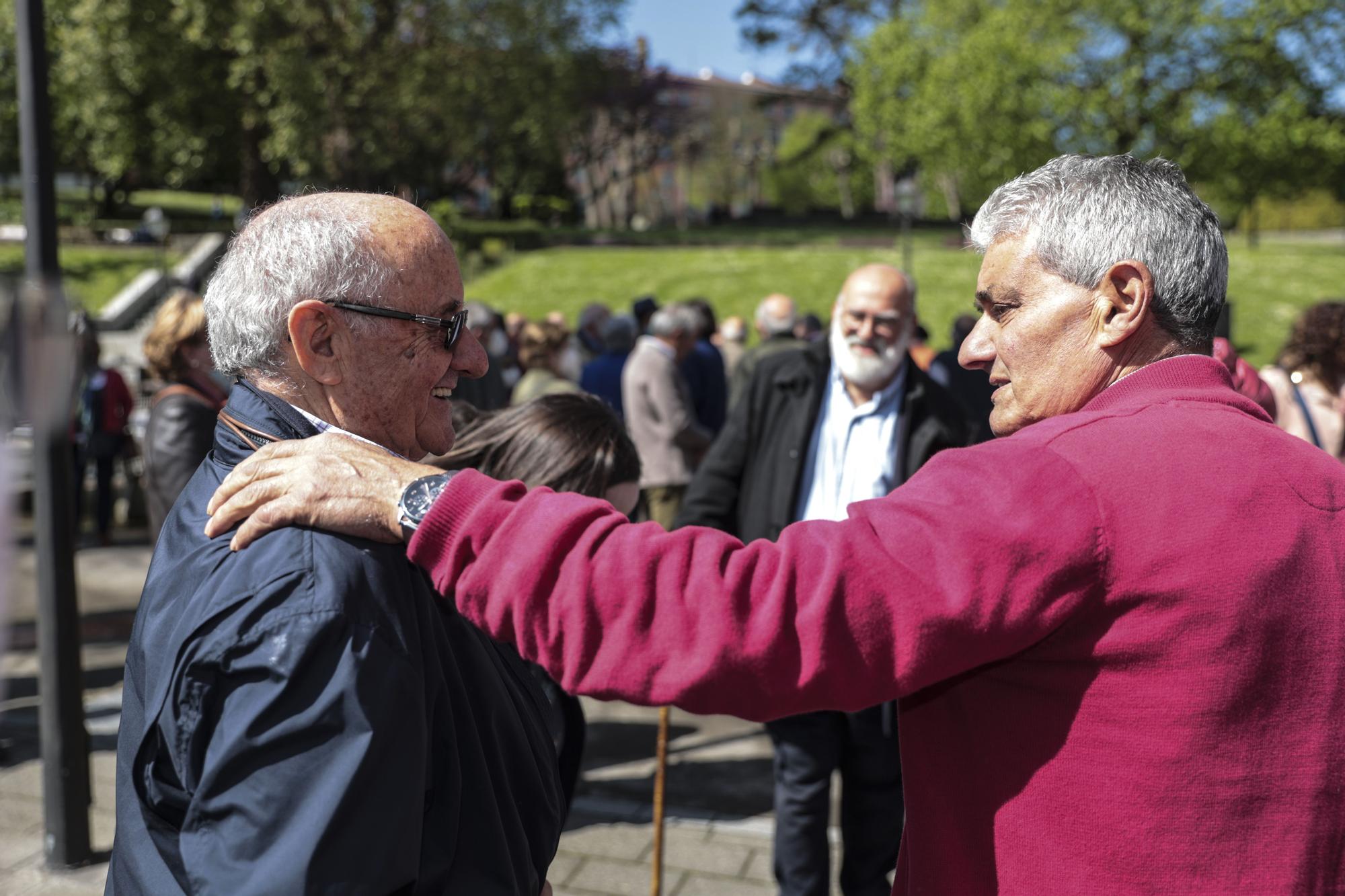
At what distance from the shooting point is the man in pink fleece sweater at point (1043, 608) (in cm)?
142

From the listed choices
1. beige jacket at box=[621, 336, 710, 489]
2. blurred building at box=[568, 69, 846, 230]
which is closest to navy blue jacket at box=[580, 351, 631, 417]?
beige jacket at box=[621, 336, 710, 489]

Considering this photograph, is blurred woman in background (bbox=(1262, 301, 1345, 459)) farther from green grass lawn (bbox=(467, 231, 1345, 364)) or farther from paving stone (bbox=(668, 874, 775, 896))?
green grass lawn (bbox=(467, 231, 1345, 364))

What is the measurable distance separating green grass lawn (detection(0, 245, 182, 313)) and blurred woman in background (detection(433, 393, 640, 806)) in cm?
2824

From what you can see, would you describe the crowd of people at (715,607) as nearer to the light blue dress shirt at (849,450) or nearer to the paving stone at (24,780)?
the light blue dress shirt at (849,450)

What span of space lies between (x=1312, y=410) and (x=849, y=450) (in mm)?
2146

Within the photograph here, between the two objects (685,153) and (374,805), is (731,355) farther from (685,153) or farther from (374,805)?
(685,153)

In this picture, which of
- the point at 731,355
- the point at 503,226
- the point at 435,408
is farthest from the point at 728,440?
the point at 503,226

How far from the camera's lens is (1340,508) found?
157 cm

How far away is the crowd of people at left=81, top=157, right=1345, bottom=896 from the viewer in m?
1.43

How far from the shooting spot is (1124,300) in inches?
65.0

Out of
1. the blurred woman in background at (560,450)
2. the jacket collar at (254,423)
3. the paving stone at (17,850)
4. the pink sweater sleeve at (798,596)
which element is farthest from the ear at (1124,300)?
the paving stone at (17,850)

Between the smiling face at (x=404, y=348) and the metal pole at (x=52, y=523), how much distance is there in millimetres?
2581

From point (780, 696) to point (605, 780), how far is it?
13.4 feet

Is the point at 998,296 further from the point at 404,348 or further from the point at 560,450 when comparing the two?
the point at 560,450
